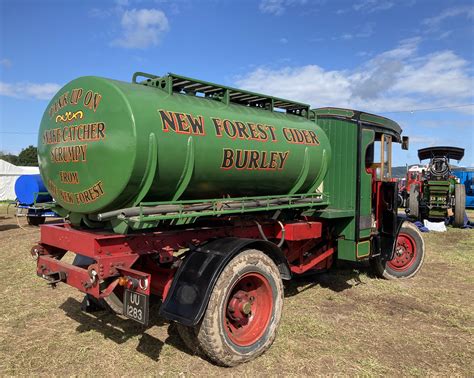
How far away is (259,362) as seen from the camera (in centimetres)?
387

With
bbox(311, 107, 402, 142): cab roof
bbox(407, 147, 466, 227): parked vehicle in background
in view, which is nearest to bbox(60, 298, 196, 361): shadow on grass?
bbox(311, 107, 402, 142): cab roof

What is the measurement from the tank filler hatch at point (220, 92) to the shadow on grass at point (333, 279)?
261cm

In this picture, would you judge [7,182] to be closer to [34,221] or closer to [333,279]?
[34,221]

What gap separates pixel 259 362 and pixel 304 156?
2.47 m

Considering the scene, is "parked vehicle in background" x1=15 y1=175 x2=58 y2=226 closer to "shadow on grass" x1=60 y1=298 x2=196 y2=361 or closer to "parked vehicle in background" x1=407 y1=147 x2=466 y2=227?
"shadow on grass" x1=60 y1=298 x2=196 y2=361

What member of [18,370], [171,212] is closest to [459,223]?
[171,212]

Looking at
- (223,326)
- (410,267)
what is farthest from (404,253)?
(223,326)

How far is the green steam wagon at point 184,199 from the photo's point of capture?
3.45 meters

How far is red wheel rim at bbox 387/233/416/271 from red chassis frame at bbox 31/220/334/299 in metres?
2.76

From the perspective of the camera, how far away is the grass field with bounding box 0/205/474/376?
148 inches

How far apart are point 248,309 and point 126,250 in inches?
52.5

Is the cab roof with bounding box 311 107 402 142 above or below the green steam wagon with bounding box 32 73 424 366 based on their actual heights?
above

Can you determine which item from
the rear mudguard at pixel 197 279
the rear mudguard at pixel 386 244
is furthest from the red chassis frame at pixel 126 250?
the rear mudguard at pixel 386 244

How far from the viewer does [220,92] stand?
4.54 m
